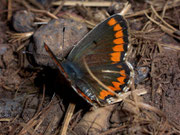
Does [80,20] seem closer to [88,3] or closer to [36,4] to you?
[88,3]

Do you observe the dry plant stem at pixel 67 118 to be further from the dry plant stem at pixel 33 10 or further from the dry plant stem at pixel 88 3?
the dry plant stem at pixel 88 3

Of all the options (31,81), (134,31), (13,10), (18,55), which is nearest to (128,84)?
(134,31)

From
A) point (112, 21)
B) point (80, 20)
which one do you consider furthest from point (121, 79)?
point (80, 20)

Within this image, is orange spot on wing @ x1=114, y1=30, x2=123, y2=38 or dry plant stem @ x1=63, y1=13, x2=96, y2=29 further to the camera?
dry plant stem @ x1=63, y1=13, x2=96, y2=29

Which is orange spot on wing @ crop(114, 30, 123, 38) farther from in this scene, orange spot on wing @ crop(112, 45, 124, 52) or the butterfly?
orange spot on wing @ crop(112, 45, 124, 52)

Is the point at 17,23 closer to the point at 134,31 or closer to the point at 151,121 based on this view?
the point at 134,31

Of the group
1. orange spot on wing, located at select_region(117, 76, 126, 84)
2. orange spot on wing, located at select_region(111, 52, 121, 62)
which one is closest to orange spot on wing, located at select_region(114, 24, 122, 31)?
orange spot on wing, located at select_region(111, 52, 121, 62)

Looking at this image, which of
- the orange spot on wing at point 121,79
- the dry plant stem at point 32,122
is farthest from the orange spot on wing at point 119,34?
the dry plant stem at point 32,122

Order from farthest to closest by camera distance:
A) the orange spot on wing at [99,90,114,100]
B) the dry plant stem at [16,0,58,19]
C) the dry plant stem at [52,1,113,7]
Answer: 1. the dry plant stem at [52,1,113,7]
2. the dry plant stem at [16,0,58,19]
3. the orange spot on wing at [99,90,114,100]
